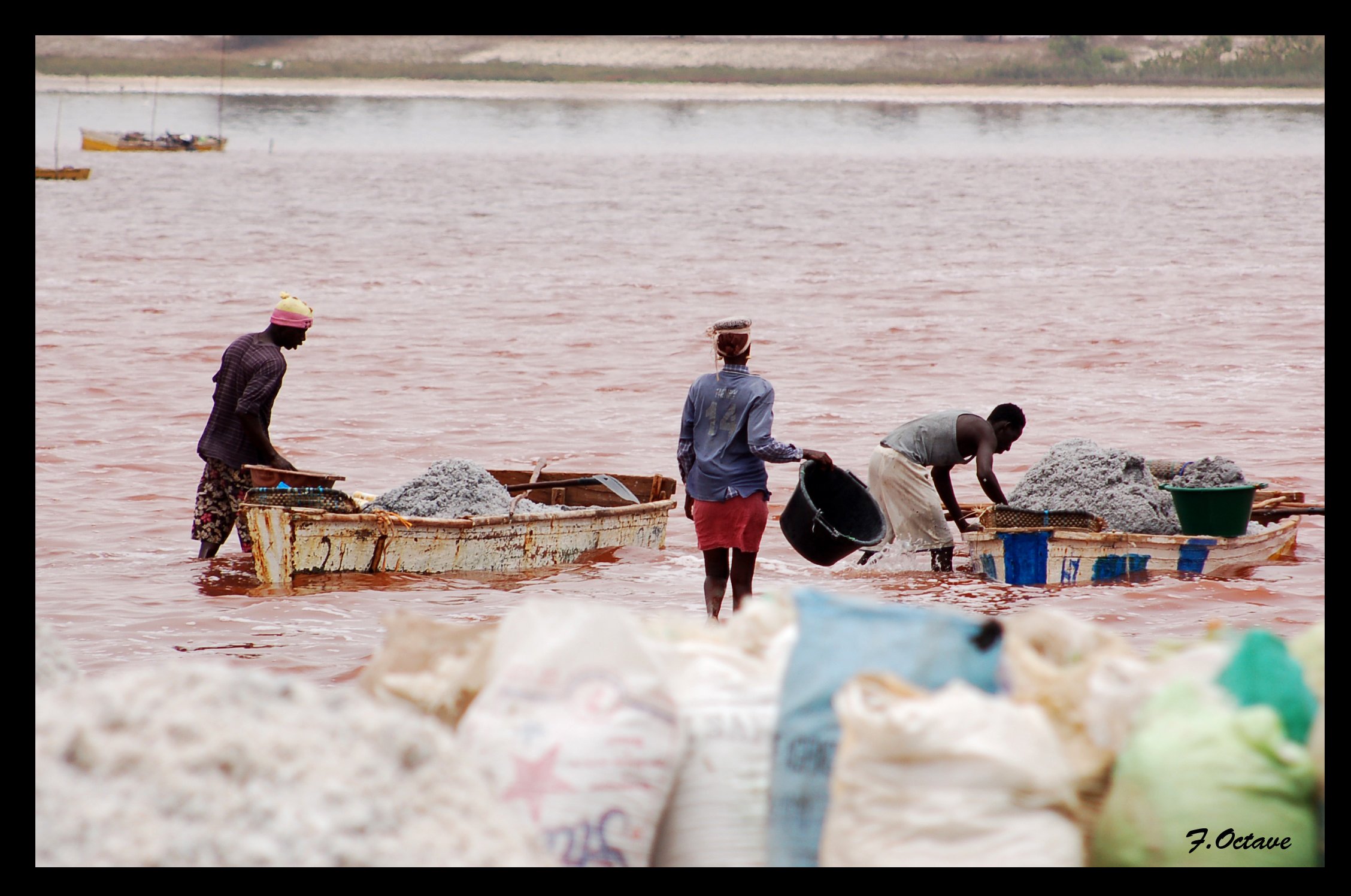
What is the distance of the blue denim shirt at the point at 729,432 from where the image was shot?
6.13 meters

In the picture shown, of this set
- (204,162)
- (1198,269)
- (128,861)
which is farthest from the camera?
(204,162)

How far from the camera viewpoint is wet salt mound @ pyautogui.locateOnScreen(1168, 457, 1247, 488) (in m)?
7.51

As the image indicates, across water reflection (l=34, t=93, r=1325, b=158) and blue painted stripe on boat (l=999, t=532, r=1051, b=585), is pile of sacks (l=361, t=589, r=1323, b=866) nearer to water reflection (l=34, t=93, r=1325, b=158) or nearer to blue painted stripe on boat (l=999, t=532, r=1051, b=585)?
blue painted stripe on boat (l=999, t=532, r=1051, b=585)

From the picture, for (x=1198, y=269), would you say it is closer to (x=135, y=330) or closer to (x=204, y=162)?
(x=135, y=330)

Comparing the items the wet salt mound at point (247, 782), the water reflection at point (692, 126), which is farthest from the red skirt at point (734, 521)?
the water reflection at point (692, 126)

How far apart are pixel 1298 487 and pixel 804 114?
213 ft

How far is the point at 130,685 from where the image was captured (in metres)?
2.24

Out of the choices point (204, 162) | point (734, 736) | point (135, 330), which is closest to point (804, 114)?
point (204, 162)

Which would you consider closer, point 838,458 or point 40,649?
point 40,649

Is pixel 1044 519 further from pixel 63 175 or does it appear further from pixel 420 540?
pixel 63 175

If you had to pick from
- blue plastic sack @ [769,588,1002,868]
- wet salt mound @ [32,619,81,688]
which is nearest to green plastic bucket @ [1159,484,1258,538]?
blue plastic sack @ [769,588,1002,868]

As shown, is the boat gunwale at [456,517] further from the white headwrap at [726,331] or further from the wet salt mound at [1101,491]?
the wet salt mound at [1101,491]

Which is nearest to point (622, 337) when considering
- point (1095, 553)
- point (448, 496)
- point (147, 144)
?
point (448, 496)

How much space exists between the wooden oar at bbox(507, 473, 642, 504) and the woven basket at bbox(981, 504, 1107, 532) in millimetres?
2119
